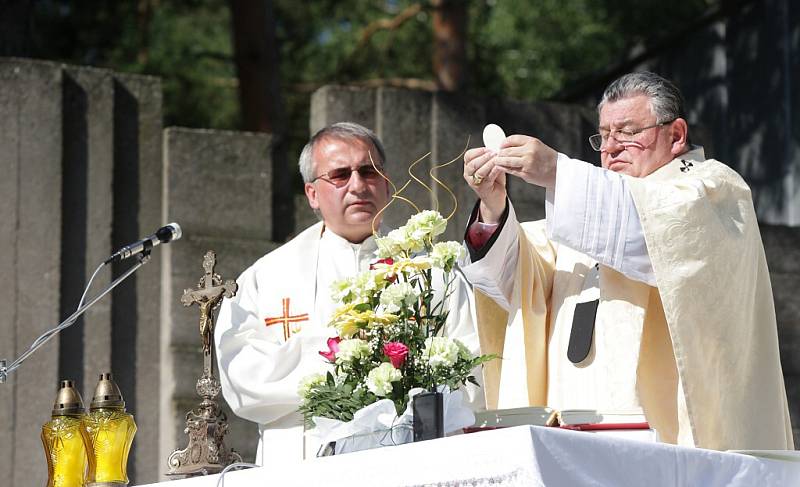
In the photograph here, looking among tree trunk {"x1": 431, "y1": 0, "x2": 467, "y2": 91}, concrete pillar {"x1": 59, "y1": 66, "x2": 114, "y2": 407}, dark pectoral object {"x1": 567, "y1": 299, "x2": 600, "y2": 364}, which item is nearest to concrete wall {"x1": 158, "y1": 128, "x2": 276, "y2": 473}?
concrete pillar {"x1": 59, "y1": 66, "x2": 114, "y2": 407}

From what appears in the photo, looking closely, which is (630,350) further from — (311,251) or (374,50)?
(374,50)

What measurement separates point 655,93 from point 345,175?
1.38 m

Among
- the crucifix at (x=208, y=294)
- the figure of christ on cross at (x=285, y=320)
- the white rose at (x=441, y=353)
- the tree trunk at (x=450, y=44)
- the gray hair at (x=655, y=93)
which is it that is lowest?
the white rose at (x=441, y=353)

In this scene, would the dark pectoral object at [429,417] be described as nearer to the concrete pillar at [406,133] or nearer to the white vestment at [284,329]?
the white vestment at [284,329]

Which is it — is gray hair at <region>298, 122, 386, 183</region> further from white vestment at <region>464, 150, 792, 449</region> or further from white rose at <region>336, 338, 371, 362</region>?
white rose at <region>336, 338, 371, 362</region>

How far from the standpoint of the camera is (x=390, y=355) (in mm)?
3752

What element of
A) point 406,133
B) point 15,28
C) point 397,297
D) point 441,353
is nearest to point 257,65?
point 15,28

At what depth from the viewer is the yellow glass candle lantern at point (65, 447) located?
4316mm

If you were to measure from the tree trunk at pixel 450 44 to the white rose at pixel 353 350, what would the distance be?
862cm

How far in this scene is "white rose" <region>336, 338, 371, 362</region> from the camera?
12.4ft

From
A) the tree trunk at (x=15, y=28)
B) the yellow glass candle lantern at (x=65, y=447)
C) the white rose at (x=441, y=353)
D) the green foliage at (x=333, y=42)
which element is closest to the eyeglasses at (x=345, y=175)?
the yellow glass candle lantern at (x=65, y=447)

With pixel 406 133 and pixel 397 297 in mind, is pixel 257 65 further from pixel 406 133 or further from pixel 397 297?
pixel 397 297

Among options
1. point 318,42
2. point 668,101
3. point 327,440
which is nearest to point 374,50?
point 318,42

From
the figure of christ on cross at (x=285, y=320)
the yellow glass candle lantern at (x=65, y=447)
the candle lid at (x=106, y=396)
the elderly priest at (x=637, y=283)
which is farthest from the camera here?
the figure of christ on cross at (x=285, y=320)
